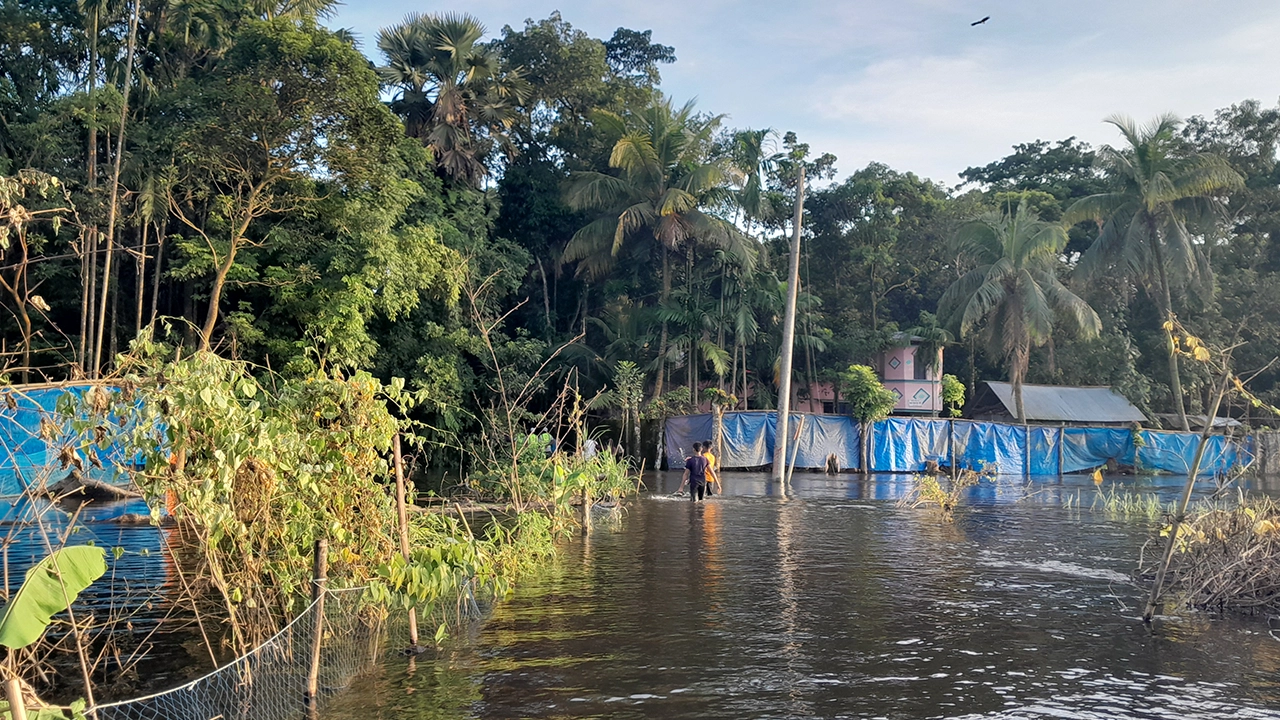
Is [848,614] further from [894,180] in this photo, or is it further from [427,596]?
[894,180]

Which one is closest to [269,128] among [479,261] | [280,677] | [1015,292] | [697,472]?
[479,261]

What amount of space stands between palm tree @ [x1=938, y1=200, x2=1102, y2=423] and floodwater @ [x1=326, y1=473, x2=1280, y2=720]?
815 inches

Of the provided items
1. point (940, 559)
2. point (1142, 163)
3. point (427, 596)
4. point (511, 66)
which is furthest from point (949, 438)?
point (427, 596)

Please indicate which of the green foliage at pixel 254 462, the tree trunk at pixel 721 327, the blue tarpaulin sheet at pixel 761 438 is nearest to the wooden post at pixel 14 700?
the green foliage at pixel 254 462

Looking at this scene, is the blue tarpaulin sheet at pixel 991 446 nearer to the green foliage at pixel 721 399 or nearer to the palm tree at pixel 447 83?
the green foliage at pixel 721 399

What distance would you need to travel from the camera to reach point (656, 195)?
31.4m

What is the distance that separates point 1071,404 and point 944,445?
308 inches

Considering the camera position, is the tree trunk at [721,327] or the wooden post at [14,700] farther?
the tree trunk at [721,327]

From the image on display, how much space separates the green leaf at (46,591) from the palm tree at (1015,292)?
3165 centimetres

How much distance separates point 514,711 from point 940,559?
7.50m

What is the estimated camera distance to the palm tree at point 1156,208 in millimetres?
31156

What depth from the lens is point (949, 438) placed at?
28.5m

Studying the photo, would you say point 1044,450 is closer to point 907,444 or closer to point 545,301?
point 907,444

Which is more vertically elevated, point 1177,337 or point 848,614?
point 1177,337
